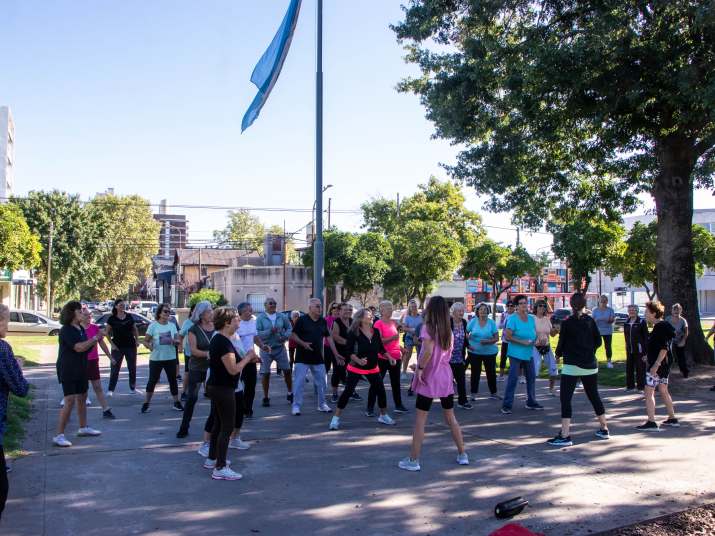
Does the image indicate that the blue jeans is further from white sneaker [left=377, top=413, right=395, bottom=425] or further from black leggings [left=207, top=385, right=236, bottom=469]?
black leggings [left=207, top=385, right=236, bottom=469]

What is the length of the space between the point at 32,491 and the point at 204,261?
252 feet

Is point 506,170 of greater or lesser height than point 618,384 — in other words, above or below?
above

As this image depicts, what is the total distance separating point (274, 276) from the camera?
51.1 metres

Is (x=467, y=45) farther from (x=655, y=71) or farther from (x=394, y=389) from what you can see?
(x=394, y=389)

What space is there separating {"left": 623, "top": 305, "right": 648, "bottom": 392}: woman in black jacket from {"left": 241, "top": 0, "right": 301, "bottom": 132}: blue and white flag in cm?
842

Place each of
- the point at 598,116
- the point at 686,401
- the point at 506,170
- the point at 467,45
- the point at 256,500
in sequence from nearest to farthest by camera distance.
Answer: the point at 256,500 → the point at 686,401 → the point at 598,116 → the point at 467,45 → the point at 506,170

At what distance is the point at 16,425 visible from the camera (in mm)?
8391

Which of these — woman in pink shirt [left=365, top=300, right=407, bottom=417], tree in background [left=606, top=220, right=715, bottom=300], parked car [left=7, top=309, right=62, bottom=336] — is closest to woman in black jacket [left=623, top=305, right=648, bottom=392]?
woman in pink shirt [left=365, top=300, right=407, bottom=417]

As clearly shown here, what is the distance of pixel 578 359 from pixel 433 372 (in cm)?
225

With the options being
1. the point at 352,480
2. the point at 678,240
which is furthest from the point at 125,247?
the point at 352,480

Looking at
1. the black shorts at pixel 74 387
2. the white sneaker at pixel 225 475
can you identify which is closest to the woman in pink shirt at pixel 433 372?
the white sneaker at pixel 225 475

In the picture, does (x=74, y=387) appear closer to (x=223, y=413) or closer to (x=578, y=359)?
(x=223, y=413)

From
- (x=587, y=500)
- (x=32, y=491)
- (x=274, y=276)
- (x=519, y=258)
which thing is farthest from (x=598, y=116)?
(x=274, y=276)

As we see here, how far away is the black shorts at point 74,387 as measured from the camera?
741cm
